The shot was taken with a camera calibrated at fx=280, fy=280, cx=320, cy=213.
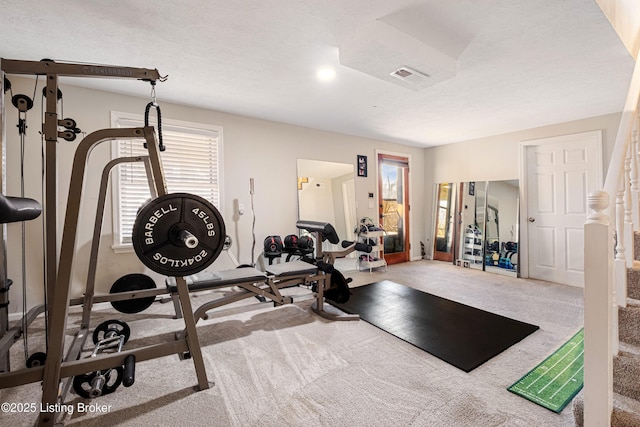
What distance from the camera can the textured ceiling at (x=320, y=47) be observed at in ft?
5.89

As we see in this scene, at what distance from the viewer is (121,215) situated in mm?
3189

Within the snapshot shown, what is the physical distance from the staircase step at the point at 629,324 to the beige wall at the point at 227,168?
3.47 metres

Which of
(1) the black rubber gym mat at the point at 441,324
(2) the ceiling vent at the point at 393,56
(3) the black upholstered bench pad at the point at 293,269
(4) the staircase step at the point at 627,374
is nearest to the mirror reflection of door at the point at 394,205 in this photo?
(1) the black rubber gym mat at the point at 441,324

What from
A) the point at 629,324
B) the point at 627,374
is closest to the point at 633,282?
the point at 629,324

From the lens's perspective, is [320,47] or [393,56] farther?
[320,47]

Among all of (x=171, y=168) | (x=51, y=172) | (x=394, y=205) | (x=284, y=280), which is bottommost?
(x=284, y=280)

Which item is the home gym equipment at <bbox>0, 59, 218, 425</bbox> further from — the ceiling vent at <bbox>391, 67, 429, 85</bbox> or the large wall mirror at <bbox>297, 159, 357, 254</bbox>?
the large wall mirror at <bbox>297, 159, 357, 254</bbox>

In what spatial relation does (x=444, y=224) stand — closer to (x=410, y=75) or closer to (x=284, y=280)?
(x=410, y=75)

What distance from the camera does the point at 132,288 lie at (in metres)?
2.94

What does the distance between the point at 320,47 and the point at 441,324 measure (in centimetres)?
267

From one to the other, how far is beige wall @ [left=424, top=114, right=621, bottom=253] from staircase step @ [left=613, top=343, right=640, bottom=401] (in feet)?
11.9

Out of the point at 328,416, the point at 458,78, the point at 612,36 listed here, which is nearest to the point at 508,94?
the point at 458,78

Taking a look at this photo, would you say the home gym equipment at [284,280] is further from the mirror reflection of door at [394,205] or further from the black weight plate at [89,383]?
the mirror reflection of door at [394,205]

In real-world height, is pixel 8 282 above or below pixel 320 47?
below
